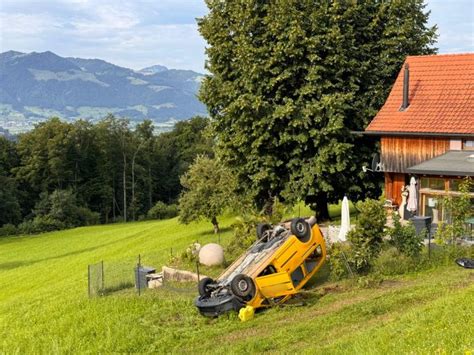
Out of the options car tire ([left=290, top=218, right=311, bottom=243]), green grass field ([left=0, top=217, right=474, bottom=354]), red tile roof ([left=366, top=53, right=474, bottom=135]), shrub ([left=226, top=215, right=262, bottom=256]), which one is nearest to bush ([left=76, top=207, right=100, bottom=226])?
green grass field ([left=0, top=217, right=474, bottom=354])

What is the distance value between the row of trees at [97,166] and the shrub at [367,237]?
65.1 meters

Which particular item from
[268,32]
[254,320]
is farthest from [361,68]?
[254,320]

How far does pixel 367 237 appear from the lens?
17.2 meters

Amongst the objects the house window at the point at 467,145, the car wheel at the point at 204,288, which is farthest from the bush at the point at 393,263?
the house window at the point at 467,145

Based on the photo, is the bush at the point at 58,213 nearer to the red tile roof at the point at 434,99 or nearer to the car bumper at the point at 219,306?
the red tile roof at the point at 434,99

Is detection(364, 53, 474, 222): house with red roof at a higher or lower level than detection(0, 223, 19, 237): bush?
higher

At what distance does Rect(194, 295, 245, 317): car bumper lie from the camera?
1481 centimetres

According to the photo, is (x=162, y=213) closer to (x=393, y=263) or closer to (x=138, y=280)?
(x=138, y=280)

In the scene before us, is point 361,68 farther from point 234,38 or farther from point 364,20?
point 234,38

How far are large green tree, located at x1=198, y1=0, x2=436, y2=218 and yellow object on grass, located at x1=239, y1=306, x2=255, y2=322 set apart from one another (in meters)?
12.9

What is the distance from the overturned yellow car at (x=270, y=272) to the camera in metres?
14.9

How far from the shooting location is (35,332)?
1617 centimetres

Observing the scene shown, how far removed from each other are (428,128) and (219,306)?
1550cm

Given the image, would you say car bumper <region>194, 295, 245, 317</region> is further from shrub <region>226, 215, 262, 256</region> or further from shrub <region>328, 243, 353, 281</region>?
shrub <region>226, 215, 262, 256</region>
